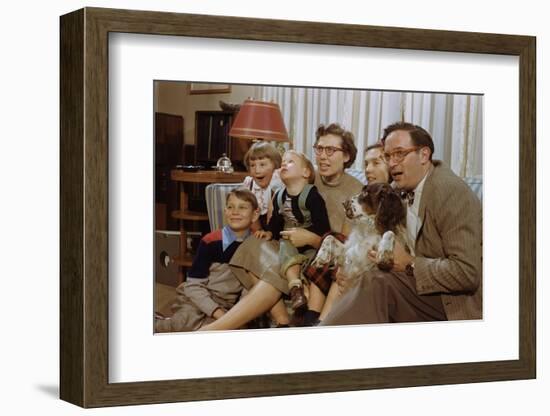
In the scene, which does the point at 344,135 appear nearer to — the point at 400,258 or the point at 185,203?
the point at 400,258

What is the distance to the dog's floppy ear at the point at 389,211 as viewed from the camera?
12.5 feet

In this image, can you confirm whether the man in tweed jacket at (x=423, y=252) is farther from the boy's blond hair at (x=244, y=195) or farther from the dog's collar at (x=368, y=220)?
the boy's blond hair at (x=244, y=195)

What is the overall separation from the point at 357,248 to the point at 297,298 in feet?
0.73

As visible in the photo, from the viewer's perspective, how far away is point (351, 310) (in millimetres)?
3785

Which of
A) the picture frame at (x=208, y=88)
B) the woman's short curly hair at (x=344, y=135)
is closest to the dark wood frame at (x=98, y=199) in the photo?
the picture frame at (x=208, y=88)

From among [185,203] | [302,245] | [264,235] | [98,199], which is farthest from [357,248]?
[98,199]

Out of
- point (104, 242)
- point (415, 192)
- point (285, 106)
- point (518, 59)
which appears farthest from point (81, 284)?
point (518, 59)

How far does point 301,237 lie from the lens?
12.2 feet

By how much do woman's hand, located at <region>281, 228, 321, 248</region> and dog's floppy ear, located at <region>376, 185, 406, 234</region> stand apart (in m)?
0.20

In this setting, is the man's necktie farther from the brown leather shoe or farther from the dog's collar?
the brown leather shoe

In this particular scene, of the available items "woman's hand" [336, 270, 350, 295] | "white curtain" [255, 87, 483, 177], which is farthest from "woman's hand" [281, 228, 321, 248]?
"white curtain" [255, 87, 483, 177]

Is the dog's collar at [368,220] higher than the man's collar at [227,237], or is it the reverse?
the dog's collar at [368,220]

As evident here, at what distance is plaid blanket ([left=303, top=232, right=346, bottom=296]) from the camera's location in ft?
12.2

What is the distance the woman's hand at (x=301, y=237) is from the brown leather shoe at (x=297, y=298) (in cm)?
12
